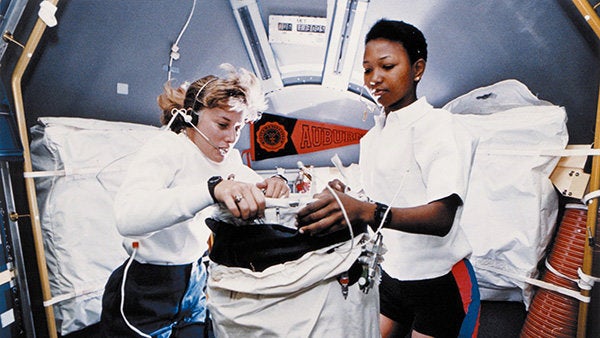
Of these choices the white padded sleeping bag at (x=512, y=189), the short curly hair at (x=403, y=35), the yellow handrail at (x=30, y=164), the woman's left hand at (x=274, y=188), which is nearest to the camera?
the woman's left hand at (x=274, y=188)

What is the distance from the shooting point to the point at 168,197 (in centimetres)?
58

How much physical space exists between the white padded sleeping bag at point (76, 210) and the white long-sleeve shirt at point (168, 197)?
17.2 inches

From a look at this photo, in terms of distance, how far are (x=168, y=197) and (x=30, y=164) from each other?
2.90ft

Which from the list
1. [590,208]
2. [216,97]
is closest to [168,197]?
[216,97]

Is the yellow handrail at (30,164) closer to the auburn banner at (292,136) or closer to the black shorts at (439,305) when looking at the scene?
the auburn banner at (292,136)

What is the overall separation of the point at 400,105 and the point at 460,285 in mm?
585

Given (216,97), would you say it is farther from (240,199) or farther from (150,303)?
(150,303)

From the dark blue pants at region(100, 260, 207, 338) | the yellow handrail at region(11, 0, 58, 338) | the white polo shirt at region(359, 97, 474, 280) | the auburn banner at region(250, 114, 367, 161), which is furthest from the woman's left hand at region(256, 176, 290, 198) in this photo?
the auburn banner at region(250, 114, 367, 161)

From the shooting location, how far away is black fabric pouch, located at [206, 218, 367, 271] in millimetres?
577

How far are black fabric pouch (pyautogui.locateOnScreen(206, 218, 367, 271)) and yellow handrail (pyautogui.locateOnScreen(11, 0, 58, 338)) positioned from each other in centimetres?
94

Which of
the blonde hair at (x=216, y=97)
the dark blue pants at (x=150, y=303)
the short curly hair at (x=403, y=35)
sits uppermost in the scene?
the short curly hair at (x=403, y=35)

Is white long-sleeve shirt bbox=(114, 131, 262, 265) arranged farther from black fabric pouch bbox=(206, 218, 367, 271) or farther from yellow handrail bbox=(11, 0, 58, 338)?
yellow handrail bbox=(11, 0, 58, 338)

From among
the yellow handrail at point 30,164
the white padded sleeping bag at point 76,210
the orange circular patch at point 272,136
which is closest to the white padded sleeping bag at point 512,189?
the orange circular patch at point 272,136

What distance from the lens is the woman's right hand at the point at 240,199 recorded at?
535 mm
